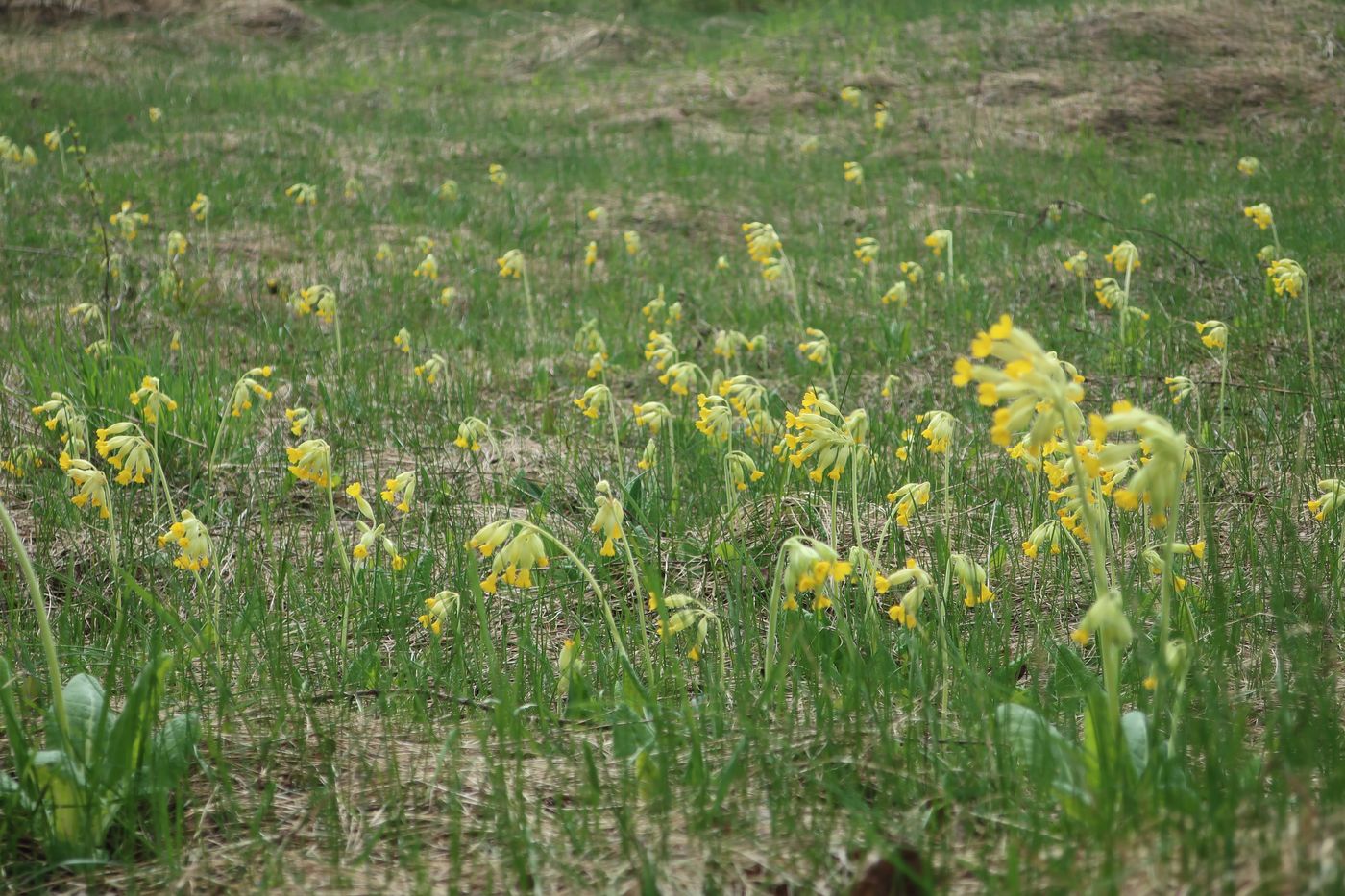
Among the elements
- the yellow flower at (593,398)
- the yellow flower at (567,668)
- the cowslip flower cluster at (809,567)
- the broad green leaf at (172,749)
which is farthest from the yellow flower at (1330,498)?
the broad green leaf at (172,749)

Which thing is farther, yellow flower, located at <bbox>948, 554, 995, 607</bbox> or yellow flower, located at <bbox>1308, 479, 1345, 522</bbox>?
yellow flower, located at <bbox>1308, 479, 1345, 522</bbox>

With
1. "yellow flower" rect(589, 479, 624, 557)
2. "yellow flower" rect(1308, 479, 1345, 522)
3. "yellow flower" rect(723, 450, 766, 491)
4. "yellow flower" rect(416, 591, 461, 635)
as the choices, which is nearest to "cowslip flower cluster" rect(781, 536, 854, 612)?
"yellow flower" rect(589, 479, 624, 557)

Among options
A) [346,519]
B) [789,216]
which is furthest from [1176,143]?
[346,519]

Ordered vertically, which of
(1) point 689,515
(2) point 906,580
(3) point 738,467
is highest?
(2) point 906,580

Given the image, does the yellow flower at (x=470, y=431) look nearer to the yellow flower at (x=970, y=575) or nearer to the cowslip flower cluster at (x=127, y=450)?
the cowslip flower cluster at (x=127, y=450)

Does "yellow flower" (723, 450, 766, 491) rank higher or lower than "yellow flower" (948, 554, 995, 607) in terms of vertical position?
lower

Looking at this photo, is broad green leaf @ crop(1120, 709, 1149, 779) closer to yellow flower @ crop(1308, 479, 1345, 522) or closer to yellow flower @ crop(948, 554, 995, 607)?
yellow flower @ crop(948, 554, 995, 607)

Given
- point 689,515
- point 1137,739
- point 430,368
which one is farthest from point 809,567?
point 430,368

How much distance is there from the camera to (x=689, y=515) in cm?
404

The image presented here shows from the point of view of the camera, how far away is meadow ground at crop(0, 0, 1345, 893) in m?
1.77

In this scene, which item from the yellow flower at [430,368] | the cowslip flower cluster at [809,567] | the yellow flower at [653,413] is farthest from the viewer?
the yellow flower at [430,368]

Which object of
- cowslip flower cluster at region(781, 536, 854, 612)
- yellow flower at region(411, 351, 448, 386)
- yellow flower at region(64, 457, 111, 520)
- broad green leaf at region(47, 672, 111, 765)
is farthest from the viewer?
yellow flower at region(411, 351, 448, 386)

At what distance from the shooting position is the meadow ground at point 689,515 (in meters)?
1.77

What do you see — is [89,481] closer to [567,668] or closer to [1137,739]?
[567,668]
